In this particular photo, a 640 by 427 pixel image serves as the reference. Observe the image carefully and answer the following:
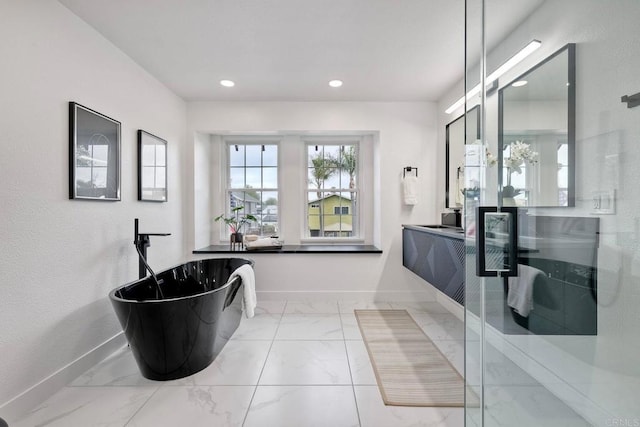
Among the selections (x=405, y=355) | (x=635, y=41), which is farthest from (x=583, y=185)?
(x=405, y=355)

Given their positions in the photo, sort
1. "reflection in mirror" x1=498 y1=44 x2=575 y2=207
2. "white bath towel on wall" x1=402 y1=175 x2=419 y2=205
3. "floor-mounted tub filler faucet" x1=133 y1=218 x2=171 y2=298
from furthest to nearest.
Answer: "white bath towel on wall" x1=402 y1=175 x2=419 y2=205, "floor-mounted tub filler faucet" x1=133 y1=218 x2=171 y2=298, "reflection in mirror" x1=498 y1=44 x2=575 y2=207

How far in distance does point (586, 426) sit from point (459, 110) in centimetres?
278

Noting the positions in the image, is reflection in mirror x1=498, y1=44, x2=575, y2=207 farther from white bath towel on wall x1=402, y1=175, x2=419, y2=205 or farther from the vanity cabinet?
white bath towel on wall x1=402, y1=175, x2=419, y2=205

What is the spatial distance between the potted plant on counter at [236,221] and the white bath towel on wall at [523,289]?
9.74 ft

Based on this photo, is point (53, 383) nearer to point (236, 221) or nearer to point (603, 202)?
point (236, 221)

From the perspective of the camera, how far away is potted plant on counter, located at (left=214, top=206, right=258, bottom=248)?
146 inches

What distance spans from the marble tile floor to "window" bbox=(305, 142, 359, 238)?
70.9 inches

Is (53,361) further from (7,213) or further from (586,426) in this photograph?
(586,426)

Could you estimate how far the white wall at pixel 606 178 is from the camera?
0.88m

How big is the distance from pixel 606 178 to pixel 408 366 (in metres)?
1.72

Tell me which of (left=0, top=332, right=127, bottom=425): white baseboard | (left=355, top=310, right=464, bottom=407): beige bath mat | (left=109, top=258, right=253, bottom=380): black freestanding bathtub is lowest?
(left=355, top=310, right=464, bottom=407): beige bath mat

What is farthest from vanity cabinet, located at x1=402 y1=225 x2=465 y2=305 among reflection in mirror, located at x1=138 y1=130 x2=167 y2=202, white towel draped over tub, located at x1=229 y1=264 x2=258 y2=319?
reflection in mirror, located at x1=138 y1=130 x2=167 y2=202

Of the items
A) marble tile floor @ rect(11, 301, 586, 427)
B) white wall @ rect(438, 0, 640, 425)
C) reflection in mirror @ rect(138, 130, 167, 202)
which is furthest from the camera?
reflection in mirror @ rect(138, 130, 167, 202)

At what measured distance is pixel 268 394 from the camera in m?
1.78
